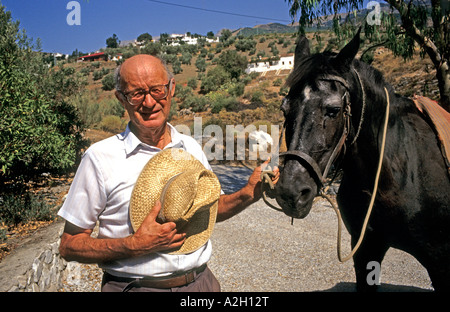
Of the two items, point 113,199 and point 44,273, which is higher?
point 113,199

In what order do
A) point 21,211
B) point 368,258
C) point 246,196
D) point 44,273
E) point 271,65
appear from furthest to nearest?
point 271,65 → point 21,211 → point 44,273 → point 368,258 → point 246,196

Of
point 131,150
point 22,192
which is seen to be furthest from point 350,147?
point 22,192

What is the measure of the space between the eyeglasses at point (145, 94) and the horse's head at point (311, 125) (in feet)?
2.33

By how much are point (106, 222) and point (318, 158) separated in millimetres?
1212

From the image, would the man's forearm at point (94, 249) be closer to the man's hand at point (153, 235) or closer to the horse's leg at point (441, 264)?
the man's hand at point (153, 235)

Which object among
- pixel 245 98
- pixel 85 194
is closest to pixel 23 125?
pixel 85 194

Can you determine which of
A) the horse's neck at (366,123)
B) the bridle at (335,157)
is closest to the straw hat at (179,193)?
the bridle at (335,157)

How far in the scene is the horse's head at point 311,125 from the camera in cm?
180

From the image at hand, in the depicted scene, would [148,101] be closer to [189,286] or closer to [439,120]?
[189,286]

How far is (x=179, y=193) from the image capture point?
157 cm

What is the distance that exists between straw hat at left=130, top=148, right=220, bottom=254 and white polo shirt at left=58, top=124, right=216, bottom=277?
74 mm

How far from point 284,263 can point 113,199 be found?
3818 mm

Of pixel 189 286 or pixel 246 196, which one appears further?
pixel 246 196

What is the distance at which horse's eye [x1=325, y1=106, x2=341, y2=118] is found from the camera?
74.2 inches
